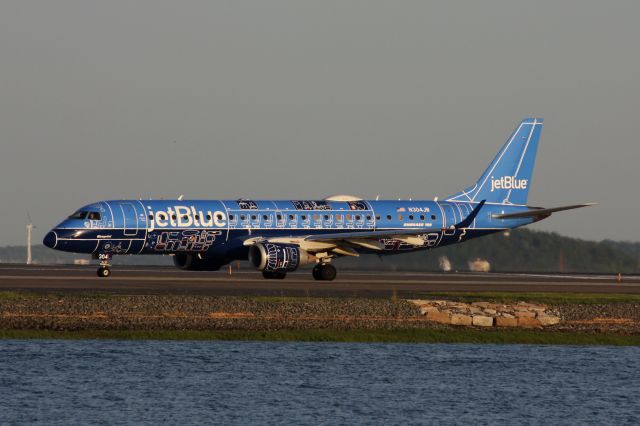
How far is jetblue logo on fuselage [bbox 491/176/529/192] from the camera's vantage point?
250ft

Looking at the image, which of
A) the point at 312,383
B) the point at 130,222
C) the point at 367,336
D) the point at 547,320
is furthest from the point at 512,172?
the point at 312,383

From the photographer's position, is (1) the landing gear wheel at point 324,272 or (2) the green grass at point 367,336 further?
(1) the landing gear wheel at point 324,272

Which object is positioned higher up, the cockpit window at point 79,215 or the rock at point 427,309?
the cockpit window at point 79,215

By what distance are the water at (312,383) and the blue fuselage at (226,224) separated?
2142 cm

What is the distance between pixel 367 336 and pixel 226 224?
21.7 metres

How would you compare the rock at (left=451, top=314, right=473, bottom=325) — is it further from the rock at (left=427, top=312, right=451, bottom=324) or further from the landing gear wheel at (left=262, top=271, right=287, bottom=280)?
the landing gear wheel at (left=262, top=271, right=287, bottom=280)

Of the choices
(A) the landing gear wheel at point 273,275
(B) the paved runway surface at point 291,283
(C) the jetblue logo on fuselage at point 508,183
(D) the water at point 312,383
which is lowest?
(D) the water at point 312,383

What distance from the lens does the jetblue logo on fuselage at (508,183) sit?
76250mm

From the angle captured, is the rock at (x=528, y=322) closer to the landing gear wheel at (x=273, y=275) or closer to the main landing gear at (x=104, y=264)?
the landing gear wheel at (x=273, y=275)

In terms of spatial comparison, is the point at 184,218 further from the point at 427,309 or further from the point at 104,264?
the point at 427,309

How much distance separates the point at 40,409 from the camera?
1207 inches

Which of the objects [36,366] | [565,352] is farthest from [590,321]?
[36,366]

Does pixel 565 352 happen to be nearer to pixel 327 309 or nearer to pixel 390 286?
pixel 327 309

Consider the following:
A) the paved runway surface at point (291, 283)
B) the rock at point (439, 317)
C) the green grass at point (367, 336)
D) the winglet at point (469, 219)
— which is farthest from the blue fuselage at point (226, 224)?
the green grass at point (367, 336)
